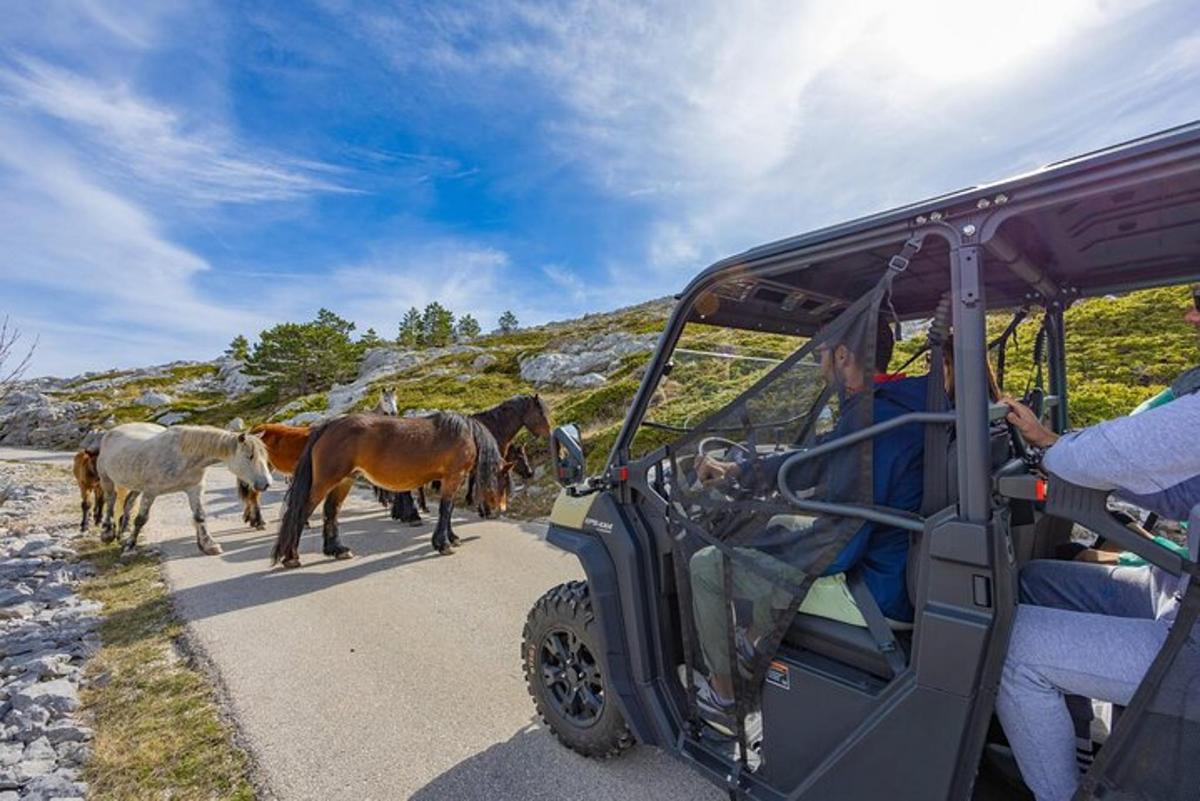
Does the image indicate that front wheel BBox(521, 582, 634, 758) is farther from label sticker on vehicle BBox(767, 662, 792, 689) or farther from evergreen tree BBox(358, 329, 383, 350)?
evergreen tree BBox(358, 329, 383, 350)

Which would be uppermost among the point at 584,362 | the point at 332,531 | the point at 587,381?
→ the point at 584,362

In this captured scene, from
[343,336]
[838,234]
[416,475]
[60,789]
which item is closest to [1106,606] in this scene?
[838,234]

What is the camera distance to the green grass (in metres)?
2.88

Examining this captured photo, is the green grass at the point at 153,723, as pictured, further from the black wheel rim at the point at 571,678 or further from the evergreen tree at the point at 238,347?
the evergreen tree at the point at 238,347

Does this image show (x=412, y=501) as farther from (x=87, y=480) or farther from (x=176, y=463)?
(x=87, y=480)

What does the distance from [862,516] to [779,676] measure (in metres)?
0.70

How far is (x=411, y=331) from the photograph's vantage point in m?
64.7

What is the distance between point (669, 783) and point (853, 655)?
4.81 ft

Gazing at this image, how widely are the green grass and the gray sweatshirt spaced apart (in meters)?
3.81

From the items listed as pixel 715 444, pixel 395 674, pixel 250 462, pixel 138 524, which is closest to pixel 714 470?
pixel 715 444

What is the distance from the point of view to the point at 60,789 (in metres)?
2.82

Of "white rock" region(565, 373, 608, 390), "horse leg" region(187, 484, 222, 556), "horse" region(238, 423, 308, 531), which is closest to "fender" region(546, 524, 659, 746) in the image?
"horse leg" region(187, 484, 222, 556)

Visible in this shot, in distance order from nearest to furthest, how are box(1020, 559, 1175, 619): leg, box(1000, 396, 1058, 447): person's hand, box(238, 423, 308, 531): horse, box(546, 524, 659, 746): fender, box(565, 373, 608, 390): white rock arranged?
box(1000, 396, 1058, 447): person's hand → box(1020, 559, 1175, 619): leg → box(546, 524, 659, 746): fender → box(238, 423, 308, 531): horse → box(565, 373, 608, 390): white rock

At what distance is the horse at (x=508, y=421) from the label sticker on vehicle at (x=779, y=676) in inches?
287
